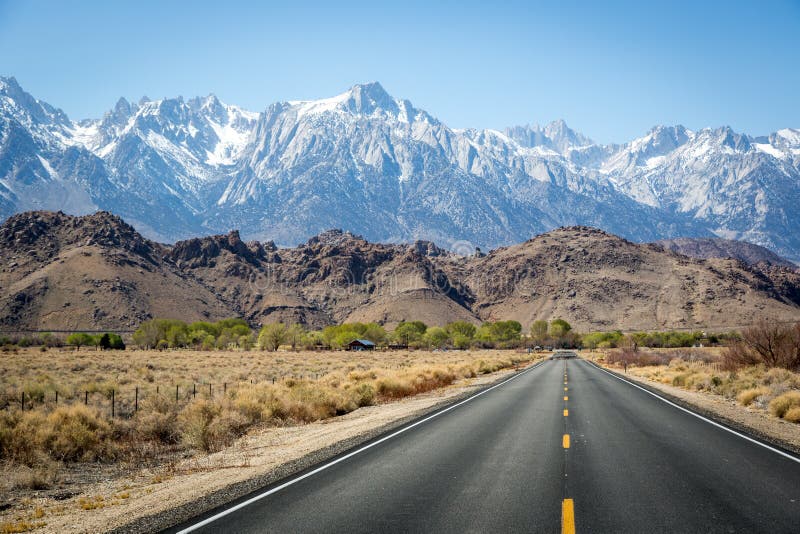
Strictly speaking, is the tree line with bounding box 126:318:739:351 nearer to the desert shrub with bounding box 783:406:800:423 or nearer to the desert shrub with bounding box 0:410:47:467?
the desert shrub with bounding box 783:406:800:423

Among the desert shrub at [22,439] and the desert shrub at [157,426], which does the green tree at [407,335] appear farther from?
the desert shrub at [22,439]

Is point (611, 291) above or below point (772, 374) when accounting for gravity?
above

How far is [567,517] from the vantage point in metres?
7.42

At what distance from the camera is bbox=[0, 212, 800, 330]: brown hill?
126 meters

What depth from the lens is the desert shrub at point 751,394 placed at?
2203cm

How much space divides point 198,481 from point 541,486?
5.92 metres

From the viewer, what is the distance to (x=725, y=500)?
8.26 m

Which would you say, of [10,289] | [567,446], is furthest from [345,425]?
[10,289]

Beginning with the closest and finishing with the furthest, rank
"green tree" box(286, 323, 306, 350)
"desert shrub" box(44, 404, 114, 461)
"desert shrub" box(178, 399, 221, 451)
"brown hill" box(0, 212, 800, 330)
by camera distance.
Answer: "desert shrub" box(44, 404, 114, 461), "desert shrub" box(178, 399, 221, 451), "green tree" box(286, 323, 306, 350), "brown hill" box(0, 212, 800, 330)

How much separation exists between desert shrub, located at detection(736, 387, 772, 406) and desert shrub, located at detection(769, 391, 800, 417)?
2917mm

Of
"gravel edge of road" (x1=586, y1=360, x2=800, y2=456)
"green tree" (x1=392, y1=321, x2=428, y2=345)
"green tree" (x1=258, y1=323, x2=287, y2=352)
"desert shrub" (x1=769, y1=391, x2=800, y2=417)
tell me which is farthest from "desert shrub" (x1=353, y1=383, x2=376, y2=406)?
"green tree" (x1=392, y1=321, x2=428, y2=345)

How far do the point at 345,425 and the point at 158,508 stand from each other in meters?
9.44

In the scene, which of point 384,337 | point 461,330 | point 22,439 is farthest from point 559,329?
point 22,439

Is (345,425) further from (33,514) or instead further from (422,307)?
(422,307)
